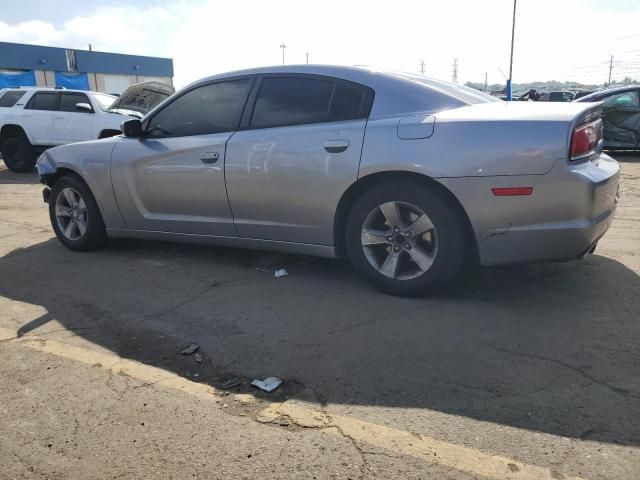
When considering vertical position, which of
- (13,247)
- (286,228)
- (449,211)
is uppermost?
(449,211)

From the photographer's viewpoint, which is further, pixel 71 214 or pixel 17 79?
pixel 17 79

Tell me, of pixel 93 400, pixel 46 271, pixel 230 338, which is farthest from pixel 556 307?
pixel 46 271

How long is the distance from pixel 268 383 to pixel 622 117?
10.9 meters

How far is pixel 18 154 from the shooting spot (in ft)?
41.7

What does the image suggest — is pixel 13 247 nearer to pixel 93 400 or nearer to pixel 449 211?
pixel 93 400

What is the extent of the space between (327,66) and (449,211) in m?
1.53

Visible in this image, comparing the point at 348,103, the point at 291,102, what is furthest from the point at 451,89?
the point at 291,102

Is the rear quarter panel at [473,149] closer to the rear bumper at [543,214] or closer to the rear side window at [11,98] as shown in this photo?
the rear bumper at [543,214]

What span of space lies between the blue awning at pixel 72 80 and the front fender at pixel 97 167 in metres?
36.6

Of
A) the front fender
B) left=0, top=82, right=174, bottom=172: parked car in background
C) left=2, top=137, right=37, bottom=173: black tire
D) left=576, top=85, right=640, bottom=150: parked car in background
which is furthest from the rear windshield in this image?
left=2, top=137, right=37, bottom=173: black tire

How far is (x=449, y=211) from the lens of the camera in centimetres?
375

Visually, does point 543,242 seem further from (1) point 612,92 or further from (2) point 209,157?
(1) point 612,92

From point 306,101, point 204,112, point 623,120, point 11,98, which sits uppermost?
point 306,101

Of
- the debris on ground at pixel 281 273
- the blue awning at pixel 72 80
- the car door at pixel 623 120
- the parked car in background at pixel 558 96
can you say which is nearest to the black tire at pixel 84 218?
the debris on ground at pixel 281 273
